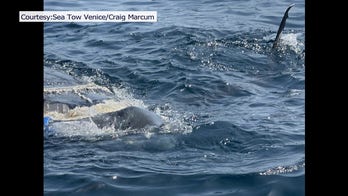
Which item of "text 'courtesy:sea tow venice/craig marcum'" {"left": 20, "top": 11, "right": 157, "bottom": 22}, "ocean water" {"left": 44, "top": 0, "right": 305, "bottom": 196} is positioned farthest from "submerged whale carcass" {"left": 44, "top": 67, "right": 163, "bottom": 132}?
"text 'courtesy:sea tow venice/craig marcum'" {"left": 20, "top": 11, "right": 157, "bottom": 22}

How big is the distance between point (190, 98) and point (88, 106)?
5.72 ft

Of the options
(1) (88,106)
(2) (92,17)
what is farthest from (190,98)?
(2) (92,17)

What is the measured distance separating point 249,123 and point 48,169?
9.45ft

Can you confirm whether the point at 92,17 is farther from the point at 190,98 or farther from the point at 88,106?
the point at 190,98

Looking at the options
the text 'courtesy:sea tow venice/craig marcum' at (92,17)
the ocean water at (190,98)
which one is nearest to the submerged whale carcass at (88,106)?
the ocean water at (190,98)

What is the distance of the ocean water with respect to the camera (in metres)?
6.44

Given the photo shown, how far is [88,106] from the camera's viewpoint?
28.7 feet

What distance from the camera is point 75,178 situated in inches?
253

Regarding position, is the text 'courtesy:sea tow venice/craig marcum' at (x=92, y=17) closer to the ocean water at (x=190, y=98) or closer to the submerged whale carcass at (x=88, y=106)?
the ocean water at (x=190, y=98)

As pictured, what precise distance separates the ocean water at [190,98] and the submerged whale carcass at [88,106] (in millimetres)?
220

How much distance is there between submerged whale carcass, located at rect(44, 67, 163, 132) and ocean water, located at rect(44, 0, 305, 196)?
220mm

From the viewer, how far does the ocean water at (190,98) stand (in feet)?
21.1
